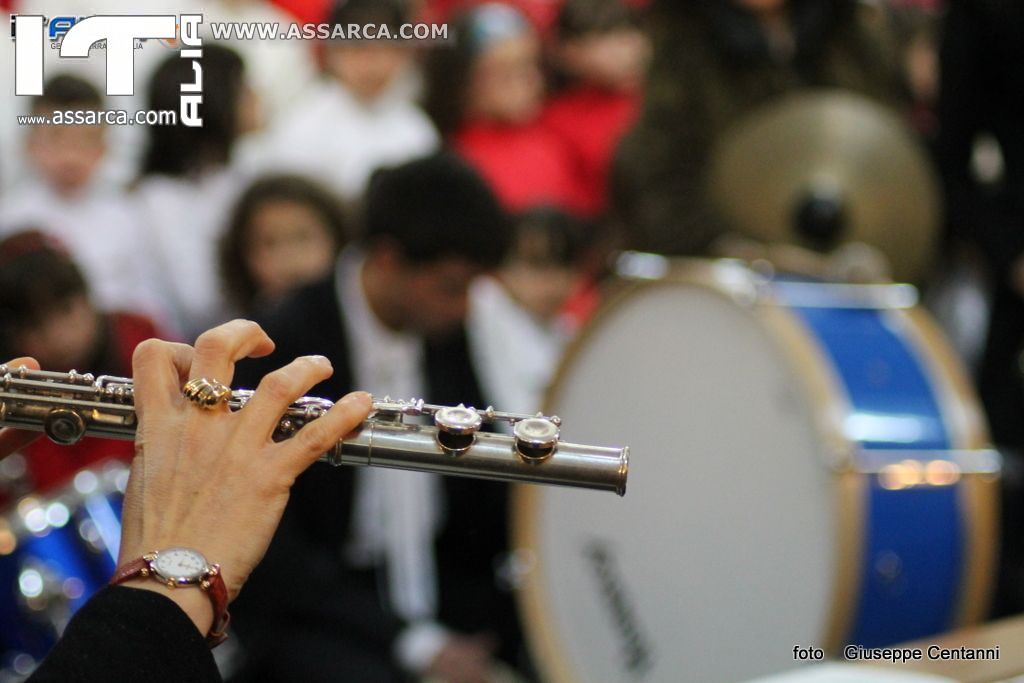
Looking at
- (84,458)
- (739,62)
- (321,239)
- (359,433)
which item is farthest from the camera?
(739,62)

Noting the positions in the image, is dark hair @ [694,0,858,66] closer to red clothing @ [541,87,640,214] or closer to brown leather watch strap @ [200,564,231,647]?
red clothing @ [541,87,640,214]

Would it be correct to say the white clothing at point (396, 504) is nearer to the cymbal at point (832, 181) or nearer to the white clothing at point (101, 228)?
the white clothing at point (101, 228)

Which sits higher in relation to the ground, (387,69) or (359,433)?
(387,69)

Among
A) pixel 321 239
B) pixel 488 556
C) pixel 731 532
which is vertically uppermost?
pixel 321 239

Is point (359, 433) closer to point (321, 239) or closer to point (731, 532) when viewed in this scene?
point (731, 532)

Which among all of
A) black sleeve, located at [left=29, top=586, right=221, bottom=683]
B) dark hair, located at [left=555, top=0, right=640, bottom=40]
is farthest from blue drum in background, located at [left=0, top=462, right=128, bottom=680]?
dark hair, located at [left=555, top=0, right=640, bottom=40]

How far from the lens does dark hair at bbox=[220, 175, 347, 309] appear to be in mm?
1665

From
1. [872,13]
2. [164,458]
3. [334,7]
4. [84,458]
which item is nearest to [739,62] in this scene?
[872,13]

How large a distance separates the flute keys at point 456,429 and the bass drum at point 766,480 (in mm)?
720

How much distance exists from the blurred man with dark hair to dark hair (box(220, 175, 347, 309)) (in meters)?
0.13

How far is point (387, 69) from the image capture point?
2182 mm

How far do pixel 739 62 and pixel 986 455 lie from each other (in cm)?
83

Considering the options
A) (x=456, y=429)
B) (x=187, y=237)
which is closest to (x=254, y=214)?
(x=187, y=237)

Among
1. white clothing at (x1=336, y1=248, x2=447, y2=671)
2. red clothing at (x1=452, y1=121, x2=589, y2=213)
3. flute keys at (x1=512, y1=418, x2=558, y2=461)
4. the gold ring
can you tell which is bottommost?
white clothing at (x1=336, y1=248, x2=447, y2=671)
